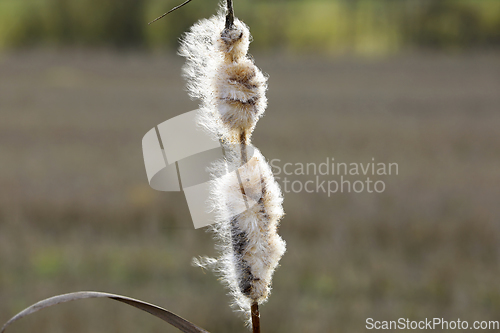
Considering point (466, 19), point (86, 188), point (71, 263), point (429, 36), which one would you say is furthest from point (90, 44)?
point (71, 263)

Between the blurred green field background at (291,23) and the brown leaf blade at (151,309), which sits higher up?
the blurred green field background at (291,23)

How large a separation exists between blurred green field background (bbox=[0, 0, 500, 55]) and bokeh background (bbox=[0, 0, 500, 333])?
850 centimetres

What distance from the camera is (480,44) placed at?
23.8m

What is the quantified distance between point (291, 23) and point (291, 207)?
24.7 meters

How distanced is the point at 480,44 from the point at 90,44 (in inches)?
902

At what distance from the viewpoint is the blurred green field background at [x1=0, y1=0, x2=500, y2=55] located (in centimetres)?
2417

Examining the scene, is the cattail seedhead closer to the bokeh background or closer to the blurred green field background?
the bokeh background

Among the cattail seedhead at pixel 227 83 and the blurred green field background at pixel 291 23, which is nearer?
the cattail seedhead at pixel 227 83

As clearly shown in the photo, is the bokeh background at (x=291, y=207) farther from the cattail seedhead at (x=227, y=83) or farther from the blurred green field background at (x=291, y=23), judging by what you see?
the blurred green field background at (x=291, y=23)

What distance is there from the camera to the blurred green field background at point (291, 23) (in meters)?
24.2

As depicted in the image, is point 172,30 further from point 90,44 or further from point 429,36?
point 429,36

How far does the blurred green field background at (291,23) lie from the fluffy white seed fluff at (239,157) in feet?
73.3

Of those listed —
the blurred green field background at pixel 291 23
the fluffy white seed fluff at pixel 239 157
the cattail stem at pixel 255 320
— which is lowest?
the cattail stem at pixel 255 320

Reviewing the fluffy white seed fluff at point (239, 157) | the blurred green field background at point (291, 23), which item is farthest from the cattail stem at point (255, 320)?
the blurred green field background at point (291, 23)
